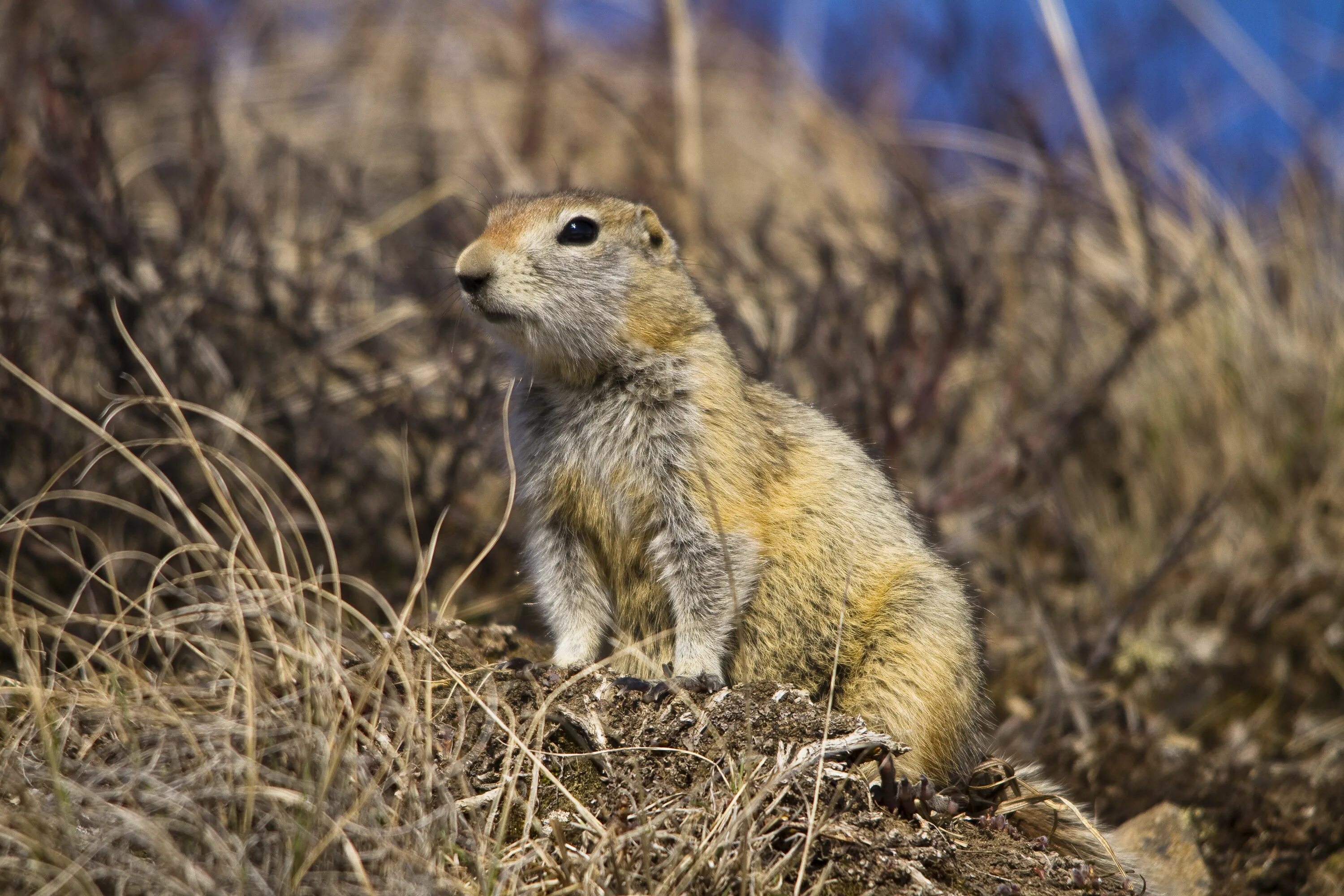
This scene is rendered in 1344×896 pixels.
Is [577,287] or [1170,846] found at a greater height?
[577,287]

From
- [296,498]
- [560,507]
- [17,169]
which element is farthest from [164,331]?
[560,507]

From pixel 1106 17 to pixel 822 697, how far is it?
1166cm

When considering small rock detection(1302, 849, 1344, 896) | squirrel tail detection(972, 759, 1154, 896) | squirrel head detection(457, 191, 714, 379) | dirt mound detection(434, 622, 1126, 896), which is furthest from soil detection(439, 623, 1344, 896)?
small rock detection(1302, 849, 1344, 896)

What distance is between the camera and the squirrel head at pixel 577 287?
389 cm

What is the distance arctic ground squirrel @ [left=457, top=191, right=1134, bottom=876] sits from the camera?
3.79m

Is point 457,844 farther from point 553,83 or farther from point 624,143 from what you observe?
point 553,83

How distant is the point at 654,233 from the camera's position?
4480 millimetres

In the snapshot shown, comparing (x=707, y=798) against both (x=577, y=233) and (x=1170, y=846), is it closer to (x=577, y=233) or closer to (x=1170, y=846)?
(x=577, y=233)

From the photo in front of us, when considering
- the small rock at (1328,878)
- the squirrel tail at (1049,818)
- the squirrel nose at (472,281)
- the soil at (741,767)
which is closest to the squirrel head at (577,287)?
the squirrel nose at (472,281)

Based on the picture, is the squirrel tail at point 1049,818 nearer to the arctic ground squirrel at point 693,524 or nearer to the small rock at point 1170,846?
the arctic ground squirrel at point 693,524

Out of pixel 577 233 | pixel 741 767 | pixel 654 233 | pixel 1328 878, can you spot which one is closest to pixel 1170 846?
pixel 1328 878

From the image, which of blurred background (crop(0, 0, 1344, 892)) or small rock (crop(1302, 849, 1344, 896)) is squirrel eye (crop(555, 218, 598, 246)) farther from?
small rock (crop(1302, 849, 1344, 896))

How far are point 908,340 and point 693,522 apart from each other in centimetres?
312

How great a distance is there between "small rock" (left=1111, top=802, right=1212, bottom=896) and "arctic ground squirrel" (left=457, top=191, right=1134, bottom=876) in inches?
26.0
